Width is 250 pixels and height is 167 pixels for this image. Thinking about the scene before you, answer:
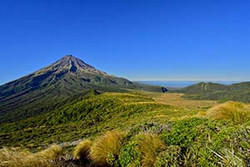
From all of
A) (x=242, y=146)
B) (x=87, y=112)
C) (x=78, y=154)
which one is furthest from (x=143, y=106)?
(x=242, y=146)

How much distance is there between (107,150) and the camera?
6.61 meters

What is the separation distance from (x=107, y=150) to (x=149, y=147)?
140 cm

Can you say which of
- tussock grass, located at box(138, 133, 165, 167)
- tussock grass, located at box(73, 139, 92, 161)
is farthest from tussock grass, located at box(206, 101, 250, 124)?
tussock grass, located at box(73, 139, 92, 161)

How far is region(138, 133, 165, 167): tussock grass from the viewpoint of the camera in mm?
5316

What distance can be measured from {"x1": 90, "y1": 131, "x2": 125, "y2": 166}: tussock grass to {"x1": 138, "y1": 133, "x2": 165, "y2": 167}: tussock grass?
0.85m

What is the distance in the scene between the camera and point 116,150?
6.55 m

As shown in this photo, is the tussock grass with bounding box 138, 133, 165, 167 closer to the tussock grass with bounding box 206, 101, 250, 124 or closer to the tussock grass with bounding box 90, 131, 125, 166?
the tussock grass with bounding box 90, 131, 125, 166

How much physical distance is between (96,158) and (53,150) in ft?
4.19

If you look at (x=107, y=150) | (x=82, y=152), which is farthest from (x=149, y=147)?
(x=82, y=152)

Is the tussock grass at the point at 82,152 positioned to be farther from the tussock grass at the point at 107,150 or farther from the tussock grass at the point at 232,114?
the tussock grass at the point at 232,114

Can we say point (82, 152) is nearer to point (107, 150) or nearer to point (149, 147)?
point (107, 150)

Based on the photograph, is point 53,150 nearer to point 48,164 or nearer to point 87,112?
point 48,164

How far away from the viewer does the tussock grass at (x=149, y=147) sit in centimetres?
532

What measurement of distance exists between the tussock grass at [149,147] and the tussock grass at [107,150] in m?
0.85
